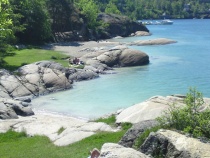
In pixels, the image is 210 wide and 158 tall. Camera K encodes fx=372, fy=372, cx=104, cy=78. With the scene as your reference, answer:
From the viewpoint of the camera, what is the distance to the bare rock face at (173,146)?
11109mm

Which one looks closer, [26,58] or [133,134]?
[133,134]

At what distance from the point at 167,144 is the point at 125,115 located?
1195 centimetres

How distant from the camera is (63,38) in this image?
85750 mm

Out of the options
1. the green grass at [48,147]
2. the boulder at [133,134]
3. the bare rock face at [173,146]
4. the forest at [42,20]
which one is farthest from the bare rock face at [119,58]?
the bare rock face at [173,146]

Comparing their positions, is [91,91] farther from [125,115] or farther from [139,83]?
[125,115]

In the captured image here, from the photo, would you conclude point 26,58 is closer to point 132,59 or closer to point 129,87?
point 132,59

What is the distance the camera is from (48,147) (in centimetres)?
1917

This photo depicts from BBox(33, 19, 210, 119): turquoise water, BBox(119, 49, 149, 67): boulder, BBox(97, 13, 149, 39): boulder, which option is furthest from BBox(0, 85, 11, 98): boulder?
BBox(97, 13, 149, 39): boulder

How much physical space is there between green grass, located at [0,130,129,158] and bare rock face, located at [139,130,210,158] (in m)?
4.29

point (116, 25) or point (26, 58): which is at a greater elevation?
point (26, 58)

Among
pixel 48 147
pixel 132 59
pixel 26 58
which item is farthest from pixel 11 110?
pixel 132 59

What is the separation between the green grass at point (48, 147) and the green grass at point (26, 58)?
23.4 meters

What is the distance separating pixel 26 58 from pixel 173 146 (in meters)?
42.2

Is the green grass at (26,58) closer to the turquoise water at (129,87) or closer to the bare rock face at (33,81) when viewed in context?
the bare rock face at (33,81)
